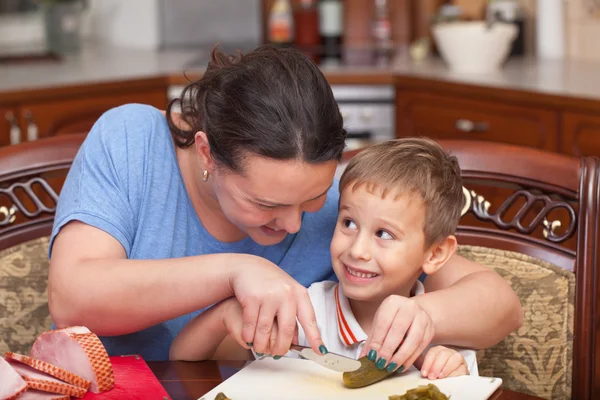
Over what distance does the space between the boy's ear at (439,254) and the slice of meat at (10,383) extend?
0.58 m

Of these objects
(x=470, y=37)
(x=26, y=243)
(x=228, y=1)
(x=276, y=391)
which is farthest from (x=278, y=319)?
(x=228, y=1)

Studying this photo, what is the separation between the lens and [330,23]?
364cm

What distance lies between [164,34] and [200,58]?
52cm

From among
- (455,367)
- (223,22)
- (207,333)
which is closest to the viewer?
(455,367)

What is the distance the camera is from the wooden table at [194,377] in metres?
1.06

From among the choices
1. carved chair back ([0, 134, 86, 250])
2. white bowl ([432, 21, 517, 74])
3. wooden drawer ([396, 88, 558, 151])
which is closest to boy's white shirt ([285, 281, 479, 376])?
carved chair back ([0, 134, 86, 250])

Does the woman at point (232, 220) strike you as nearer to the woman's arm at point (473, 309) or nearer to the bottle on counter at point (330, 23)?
the woman's arm at point (473, 309)

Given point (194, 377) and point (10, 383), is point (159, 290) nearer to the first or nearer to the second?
point (194, 377)

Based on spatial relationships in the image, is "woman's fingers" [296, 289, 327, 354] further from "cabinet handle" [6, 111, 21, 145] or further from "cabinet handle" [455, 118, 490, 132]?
"cabinet handle" [6, 111, 21, 145]

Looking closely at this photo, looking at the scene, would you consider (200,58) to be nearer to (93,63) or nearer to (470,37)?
(93,63)

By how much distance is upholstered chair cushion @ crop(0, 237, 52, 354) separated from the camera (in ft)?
4.97

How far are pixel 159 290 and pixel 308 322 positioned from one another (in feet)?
0.67

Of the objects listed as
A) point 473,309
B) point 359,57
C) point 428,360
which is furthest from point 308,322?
point 359,57

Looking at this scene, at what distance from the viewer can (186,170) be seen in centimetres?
142
